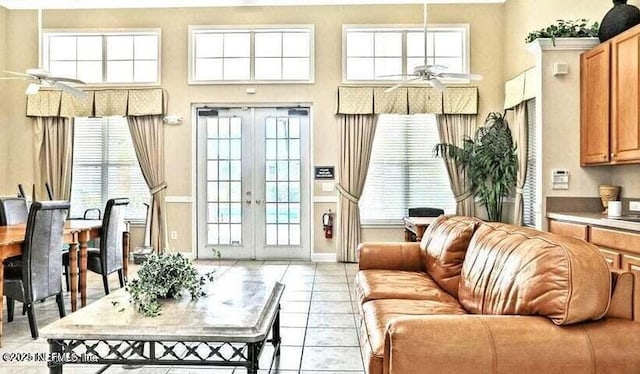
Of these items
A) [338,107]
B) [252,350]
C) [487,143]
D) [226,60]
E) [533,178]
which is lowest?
[252,350]

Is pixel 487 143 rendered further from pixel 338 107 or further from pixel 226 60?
pixel 226 60

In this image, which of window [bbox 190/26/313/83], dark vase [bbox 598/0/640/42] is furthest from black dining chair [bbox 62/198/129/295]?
dark vase [bbox 598/0/640/42]

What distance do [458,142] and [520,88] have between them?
1.27 m

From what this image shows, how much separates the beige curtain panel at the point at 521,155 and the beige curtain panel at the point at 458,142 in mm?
879

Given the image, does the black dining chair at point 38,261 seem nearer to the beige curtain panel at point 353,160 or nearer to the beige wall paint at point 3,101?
→ the beige curtain panel at point 353,160

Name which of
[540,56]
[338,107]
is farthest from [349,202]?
[540,56]

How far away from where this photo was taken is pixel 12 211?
201 inches

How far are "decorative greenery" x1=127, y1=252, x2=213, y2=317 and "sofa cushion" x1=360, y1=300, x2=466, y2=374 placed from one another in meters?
0.98

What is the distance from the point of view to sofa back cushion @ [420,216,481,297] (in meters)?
3.08

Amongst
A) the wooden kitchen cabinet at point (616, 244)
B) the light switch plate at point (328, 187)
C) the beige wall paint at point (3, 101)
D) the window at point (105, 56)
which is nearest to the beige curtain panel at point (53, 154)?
the beige wall paint at point (3, 101)

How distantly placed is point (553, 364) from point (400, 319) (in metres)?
0.54

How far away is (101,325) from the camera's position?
2.15m

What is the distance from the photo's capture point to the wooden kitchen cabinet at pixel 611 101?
380 cm

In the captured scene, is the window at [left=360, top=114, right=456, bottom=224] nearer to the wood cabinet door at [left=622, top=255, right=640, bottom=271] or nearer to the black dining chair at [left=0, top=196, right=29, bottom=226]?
the wood cabinet door at [left=622, top=255, right=640, bottom=271]
